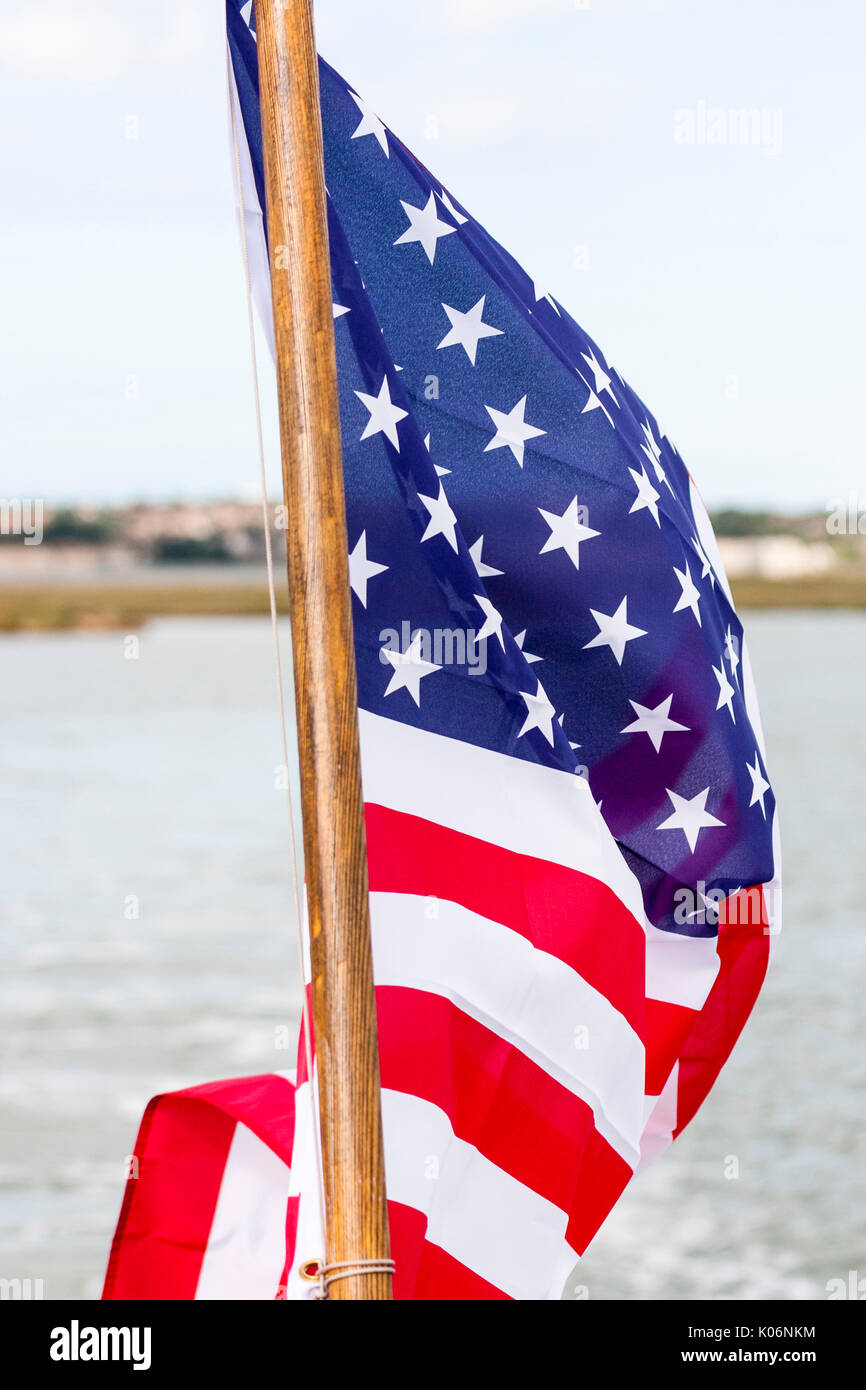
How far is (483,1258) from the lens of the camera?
136 inches

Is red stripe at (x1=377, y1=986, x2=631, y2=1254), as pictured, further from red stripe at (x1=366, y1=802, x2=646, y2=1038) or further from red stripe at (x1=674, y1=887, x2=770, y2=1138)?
red stripe at (x1=674, y1=887, x2=770, y2=1138)

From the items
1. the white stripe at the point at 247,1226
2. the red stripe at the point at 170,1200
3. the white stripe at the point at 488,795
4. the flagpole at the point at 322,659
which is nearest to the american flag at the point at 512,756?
the white stripe at the point at 488,795

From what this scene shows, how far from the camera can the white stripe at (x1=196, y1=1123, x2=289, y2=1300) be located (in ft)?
12.5

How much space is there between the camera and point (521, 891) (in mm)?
3582

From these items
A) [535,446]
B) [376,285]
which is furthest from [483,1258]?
[376,285]

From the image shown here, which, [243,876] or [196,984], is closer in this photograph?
[196,984]

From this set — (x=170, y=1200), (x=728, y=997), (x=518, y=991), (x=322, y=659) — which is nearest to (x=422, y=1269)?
(x=518, y=991)

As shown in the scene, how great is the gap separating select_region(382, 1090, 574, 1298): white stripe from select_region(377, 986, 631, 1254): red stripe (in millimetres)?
32

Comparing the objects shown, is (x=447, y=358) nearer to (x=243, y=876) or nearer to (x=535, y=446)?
(x=535, y=446)

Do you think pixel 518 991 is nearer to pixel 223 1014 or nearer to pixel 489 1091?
pixel 489 1091

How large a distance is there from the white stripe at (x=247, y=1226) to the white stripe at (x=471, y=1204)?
565 mm

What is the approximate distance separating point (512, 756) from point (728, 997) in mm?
1252

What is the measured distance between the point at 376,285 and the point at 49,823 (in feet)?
129

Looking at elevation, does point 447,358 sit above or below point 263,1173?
above
